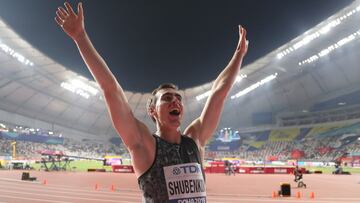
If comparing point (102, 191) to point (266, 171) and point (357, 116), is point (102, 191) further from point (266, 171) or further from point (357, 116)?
point (357, 116)

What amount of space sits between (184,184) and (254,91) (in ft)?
241

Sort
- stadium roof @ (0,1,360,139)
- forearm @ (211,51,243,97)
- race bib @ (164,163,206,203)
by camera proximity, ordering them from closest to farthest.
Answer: race bib @ (164,163,206,203) → forearm @ (211,51,243,97) → stadium roof @ (0,1,360,139)

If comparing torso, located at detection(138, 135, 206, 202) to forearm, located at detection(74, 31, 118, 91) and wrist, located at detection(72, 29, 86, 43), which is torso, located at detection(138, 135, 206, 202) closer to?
forearm, located at detection(74, 31, 118, 91)

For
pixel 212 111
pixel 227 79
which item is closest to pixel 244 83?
pixel 227 79

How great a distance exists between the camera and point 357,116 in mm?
62156

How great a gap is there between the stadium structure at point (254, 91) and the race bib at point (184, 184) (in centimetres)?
4162

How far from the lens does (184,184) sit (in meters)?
2.42

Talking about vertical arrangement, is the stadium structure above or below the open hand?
above

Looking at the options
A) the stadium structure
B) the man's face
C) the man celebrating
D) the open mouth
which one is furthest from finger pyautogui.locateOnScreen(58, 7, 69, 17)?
the stadium structure

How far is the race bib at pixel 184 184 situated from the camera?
240 centimetres

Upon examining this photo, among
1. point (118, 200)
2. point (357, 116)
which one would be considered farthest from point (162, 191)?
point (357, 116)

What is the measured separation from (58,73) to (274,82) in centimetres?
3862

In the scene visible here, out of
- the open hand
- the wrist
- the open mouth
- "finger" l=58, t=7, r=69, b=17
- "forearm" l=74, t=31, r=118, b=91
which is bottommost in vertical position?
the open mouth

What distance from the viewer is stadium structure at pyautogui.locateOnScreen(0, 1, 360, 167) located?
49.5 m
